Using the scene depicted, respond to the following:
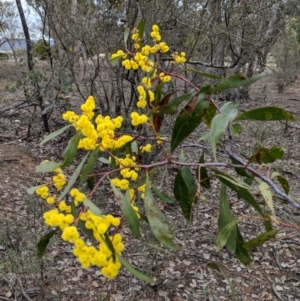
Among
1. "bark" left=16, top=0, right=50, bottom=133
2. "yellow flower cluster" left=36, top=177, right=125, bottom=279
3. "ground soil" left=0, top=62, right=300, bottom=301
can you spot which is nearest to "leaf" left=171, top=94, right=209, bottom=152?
"yellow flower cluster" left=36, top=177, right=125, bottom=279

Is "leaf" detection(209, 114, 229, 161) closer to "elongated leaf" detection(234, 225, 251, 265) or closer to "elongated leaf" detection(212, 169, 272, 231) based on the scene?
"elongated leaf" detection(212, 169, 272, 231)

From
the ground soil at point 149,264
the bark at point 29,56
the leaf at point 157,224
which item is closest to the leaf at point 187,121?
the leaf at point 157,224

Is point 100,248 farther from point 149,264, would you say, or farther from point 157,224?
point 149,264

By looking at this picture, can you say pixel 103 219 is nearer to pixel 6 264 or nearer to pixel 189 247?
pixel 6 264

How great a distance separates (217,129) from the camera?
41.3 inches

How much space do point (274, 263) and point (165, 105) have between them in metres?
1.82

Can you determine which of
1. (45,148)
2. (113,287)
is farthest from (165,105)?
(45,148)

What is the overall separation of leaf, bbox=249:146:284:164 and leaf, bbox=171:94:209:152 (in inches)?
7.0

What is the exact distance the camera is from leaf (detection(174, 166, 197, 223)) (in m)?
1.27

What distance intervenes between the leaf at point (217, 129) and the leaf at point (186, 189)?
0.23m

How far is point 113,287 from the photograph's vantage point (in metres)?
2.28

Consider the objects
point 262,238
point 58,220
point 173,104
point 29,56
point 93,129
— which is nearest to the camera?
point 58,220

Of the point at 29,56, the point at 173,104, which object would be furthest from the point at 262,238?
the point at 29,56

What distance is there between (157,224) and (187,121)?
29 cm
